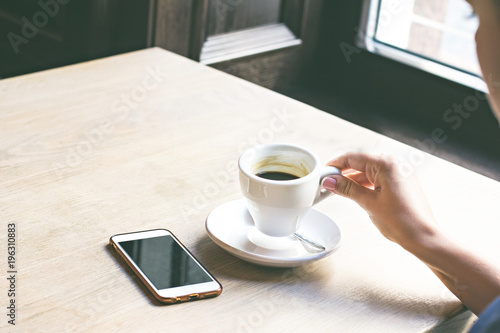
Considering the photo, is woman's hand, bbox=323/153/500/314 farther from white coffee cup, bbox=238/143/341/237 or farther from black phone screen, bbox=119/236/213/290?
black phone screen, bbox=119/236/213/290

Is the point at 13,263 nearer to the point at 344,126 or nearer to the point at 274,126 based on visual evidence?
the point at 274,126

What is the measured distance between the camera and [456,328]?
844 millimetres

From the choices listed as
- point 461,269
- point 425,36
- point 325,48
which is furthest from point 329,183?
point 325,48

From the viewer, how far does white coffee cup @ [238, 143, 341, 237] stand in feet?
2.74

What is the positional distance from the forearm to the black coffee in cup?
18cm

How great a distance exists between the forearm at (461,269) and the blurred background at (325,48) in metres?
1.25

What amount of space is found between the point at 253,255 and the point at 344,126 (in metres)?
0.51

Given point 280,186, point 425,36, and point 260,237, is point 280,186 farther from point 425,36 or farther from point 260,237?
point 425,36

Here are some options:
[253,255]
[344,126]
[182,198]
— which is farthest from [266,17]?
[253,255]

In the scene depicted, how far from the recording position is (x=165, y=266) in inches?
33.2

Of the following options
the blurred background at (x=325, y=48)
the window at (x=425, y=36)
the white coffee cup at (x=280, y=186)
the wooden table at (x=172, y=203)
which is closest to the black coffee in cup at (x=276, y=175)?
the white coffee cup at (x=280, y=186)

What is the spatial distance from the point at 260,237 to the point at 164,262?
14 centimetres

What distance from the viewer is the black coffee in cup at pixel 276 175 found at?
2.88ft

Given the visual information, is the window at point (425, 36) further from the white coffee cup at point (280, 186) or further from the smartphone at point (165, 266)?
the smartphone at point (165, 266)
